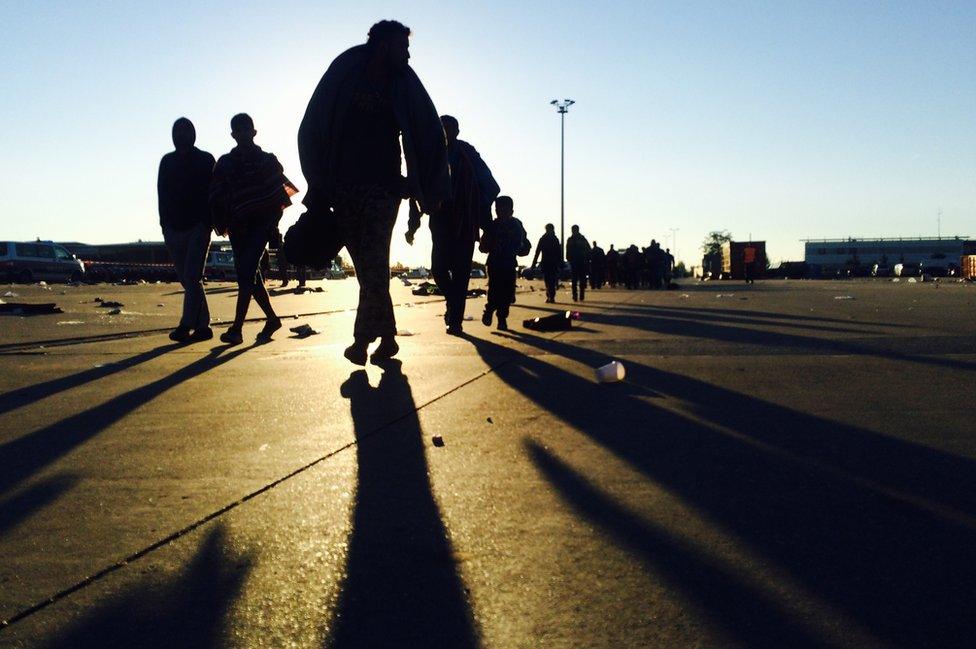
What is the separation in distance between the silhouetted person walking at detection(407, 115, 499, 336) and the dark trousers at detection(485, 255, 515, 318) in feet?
5.04

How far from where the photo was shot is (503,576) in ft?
7.48

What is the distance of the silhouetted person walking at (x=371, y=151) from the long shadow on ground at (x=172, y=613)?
4.48 m

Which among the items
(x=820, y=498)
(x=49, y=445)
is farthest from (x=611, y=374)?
(x=49, y=445)

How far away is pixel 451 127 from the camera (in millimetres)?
10016

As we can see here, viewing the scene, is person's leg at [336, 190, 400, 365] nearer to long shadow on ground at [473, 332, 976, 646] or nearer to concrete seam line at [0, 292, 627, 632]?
long shadow on ground at [473, 332, 976, 646]

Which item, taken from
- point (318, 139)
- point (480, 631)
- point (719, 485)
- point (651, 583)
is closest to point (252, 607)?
point (480, 631)

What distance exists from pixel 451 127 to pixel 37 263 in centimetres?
4082

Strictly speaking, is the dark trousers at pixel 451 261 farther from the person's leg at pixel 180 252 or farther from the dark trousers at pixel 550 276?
the dark trousers at pixel 550 276

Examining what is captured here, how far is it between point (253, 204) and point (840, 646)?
7.93 m

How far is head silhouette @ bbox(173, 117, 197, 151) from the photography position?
30.6ft

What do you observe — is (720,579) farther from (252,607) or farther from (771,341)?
(771,341)

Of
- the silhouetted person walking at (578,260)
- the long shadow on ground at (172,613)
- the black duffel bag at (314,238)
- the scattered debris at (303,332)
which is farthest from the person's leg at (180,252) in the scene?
the silhouetted person walking at (578,260)

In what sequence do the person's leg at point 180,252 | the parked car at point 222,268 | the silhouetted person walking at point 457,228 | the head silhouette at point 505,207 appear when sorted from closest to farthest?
the person's leg at point 180,252
the silhouetted person walking at point 457,228
the head silhouette at point 505,207
the parked car at point 222,268

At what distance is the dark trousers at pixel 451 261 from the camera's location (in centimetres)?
979
